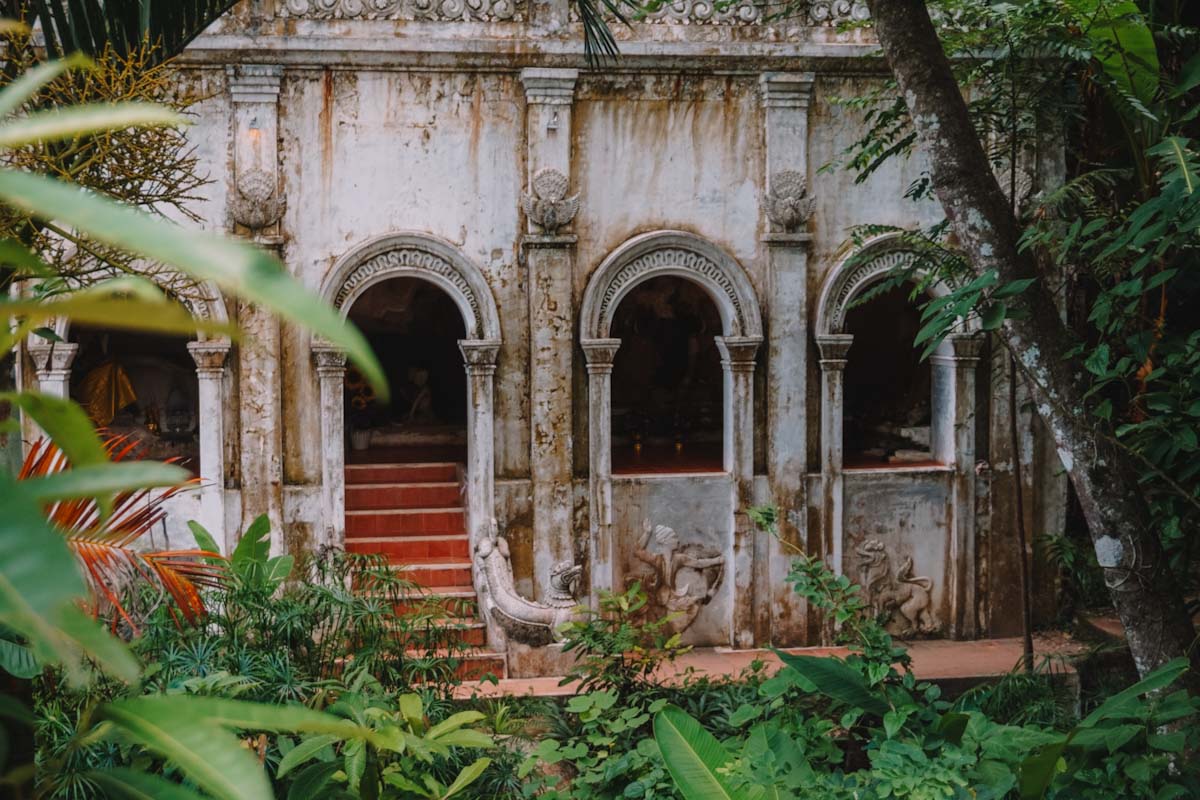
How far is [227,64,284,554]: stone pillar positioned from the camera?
9.02 meters

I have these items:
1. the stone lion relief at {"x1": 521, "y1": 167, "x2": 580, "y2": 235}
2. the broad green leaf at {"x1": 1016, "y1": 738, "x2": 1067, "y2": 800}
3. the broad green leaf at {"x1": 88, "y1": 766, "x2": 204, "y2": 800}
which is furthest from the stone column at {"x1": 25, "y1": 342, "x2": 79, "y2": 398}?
the broad green leaf at {"x1": 88, "y1": 766, "x2": 204, "y2": 800}

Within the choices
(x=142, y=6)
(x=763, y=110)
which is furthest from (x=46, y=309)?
(x=763, y=110)

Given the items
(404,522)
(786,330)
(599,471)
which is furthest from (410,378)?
(786,330)

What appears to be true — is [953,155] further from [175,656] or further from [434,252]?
[434,252]

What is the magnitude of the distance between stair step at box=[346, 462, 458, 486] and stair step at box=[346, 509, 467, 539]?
25.2 inches

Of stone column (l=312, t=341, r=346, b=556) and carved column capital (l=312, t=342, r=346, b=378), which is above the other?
carved column capital (l=312, t=342, r=346, b=378)

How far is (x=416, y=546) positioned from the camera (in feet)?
32.2

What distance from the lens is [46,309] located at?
0.90 meters

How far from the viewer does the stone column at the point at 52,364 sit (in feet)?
29.1

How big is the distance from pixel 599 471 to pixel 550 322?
1.33 meters

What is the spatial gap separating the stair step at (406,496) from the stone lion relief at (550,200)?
2.76 m

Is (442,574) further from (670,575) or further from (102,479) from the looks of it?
(102,479)

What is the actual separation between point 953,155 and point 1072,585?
6372mm

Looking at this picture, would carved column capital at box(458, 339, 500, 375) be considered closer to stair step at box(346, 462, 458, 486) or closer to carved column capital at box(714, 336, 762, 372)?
stair step at box(346, 462, 458, 486)
